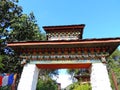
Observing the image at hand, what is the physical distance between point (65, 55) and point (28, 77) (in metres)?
2.25

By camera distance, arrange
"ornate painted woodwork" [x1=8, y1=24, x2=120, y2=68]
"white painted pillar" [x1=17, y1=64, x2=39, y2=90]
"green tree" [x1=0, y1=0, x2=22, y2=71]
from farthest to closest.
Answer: "green tree" [x1=0, y1=0, x2=22, y2=71], "ornate painted woodwork" [x1=8, y1=24, x2=120, y2=68], "white painted pillar" [x1=17, y1=64, x2=39, y2=90]

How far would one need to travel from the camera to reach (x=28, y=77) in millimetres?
8000

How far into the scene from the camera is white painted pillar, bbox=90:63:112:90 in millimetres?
7364

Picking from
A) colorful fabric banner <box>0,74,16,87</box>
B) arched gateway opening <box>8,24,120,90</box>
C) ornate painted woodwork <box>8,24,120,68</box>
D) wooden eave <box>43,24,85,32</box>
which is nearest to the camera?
arched gateway opening <box>8,24,120,90</box>

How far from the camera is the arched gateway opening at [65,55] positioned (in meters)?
7.91

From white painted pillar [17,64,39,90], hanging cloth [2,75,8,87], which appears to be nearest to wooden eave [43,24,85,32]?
white painted pillar [17,64,39,90]

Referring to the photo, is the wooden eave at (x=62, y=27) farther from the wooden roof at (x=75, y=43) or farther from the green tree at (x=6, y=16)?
the green tree at (x=6, y=16)

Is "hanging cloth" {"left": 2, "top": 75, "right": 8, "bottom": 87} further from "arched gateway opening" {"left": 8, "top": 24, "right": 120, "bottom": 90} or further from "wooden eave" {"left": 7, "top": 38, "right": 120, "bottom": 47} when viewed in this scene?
"wooden eave" {"left": 7, "top": 38, "right": 120, "bottom": 47}

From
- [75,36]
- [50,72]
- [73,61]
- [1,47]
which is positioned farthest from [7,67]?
[50,72]

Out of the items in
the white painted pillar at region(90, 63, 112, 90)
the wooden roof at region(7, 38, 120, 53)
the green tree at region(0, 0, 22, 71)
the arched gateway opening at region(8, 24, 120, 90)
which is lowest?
the white painted pillar at region(90, 63, 112, 90)

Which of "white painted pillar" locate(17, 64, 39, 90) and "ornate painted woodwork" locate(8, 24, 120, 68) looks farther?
"ornate painted woodwork" locate(8, 24, 120, 68)

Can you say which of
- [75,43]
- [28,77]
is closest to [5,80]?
[28,77]

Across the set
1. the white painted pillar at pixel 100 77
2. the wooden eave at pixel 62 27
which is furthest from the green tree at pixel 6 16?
the white painted pillar at pixel 100 77

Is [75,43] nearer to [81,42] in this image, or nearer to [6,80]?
[81,42]
